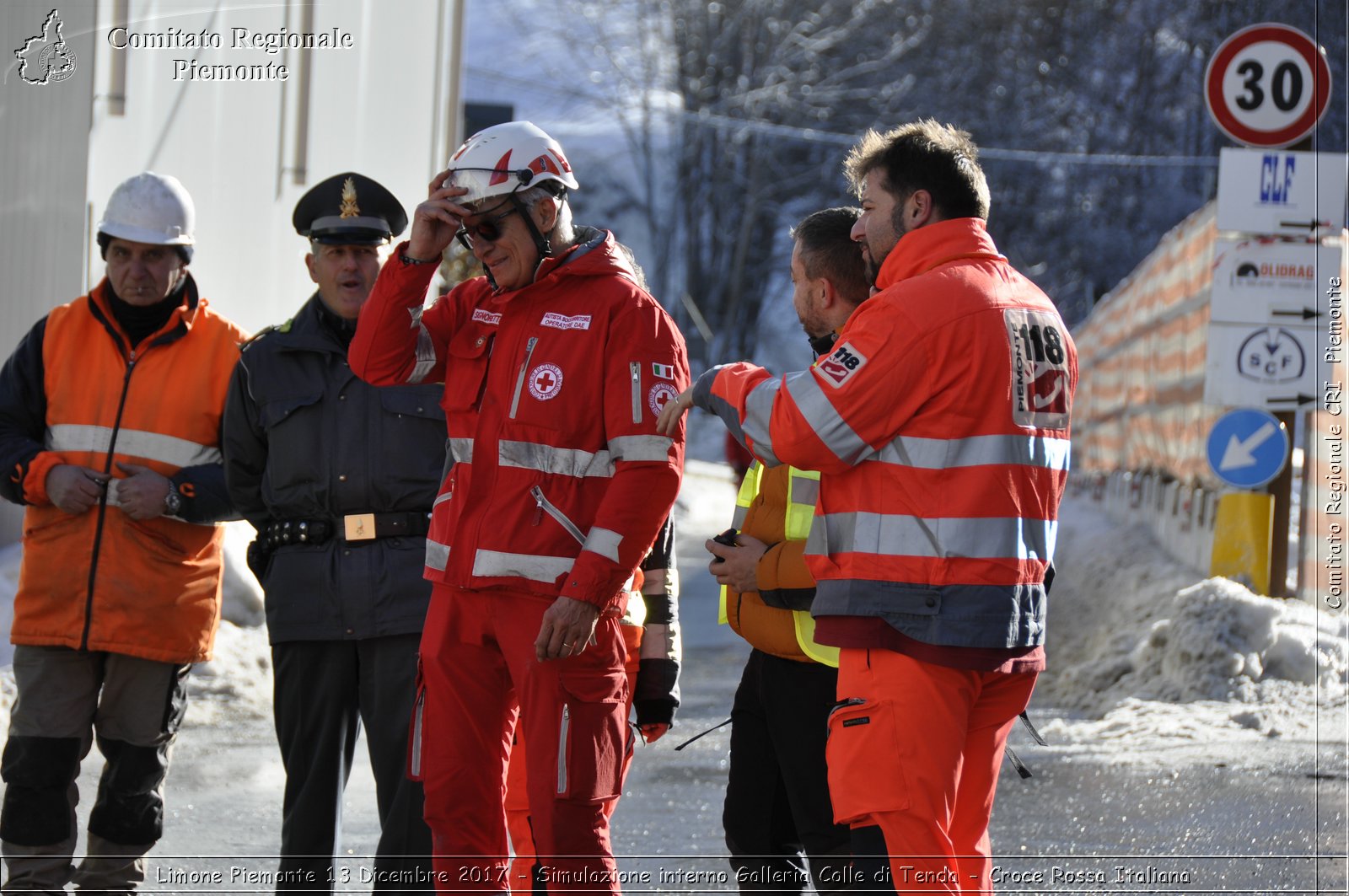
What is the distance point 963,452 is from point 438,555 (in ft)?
4.77

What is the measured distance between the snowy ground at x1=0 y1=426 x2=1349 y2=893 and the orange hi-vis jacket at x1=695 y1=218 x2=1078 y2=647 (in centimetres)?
252

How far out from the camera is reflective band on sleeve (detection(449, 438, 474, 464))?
4406 mm

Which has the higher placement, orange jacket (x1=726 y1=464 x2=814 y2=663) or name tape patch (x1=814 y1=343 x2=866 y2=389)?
name tape patch (x1=814 y1=343 x2=866 y2=389)

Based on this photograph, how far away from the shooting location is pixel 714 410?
4062 mm

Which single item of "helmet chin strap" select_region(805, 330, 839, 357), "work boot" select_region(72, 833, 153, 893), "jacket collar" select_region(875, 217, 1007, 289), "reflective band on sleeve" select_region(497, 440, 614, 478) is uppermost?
"jacket collar" select_region(875, 217, 1007, 289)

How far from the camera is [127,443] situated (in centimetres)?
545

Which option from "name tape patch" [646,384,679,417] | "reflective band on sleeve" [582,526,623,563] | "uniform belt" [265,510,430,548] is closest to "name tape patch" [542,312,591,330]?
"name tape patch" [646,384,679,417]

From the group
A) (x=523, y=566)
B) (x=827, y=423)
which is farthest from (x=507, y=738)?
(x=827, y=423)

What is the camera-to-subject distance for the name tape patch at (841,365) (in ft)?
12.5

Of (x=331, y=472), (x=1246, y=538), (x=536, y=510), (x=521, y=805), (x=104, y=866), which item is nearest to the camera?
(x=536, y=510)

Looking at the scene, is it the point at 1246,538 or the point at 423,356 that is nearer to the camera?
the point at 423,356

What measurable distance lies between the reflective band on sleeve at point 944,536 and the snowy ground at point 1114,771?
250 centimetres

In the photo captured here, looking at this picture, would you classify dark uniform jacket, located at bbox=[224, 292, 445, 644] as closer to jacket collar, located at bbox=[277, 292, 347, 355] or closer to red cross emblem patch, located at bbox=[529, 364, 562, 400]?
jacket collar, located at bbox=[277, 292, 347, 355]

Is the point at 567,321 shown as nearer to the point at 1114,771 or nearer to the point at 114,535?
the point at 114,535
